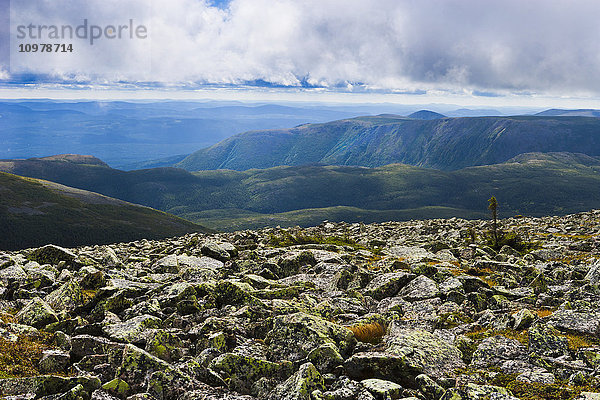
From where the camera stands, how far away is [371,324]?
15383mm

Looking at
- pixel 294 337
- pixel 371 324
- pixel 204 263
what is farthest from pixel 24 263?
pixel 371 324

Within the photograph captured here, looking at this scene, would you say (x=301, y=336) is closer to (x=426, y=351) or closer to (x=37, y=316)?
(x=426, y=351)

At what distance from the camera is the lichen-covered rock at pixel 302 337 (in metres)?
12.9

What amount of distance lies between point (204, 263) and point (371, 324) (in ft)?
54.9

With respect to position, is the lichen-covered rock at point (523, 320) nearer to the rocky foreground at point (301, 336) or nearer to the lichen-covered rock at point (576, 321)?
the rocky foreground at point (301, 336)

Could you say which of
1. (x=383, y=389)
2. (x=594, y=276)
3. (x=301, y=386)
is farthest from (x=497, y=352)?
(x=594, y=276)

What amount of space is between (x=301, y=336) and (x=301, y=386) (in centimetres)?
298

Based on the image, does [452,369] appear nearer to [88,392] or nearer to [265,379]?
[265,379]

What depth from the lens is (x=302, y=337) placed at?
43.5 ft

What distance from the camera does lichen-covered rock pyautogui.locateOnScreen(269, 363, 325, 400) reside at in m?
10.2

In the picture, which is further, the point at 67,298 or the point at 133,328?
the point at 67,298

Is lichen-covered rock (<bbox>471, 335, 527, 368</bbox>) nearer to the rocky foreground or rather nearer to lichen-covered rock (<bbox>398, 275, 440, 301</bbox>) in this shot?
the rocky foreground

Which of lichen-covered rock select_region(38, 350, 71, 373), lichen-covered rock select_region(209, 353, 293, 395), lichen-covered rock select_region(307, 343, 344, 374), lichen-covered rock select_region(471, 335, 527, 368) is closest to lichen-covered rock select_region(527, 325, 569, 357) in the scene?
lichen-covered rock select_region(471, 335, 527, 368)

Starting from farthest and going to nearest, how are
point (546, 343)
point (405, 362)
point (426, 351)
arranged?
point (546, 343) < point (426, 351) < point (405, 362)
